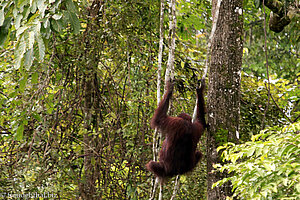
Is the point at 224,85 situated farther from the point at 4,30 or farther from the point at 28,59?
the point at 4,30

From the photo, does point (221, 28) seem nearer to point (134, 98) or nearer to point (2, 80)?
point (134, 98)

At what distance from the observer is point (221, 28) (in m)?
3.18

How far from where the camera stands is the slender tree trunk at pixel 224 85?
305 cm

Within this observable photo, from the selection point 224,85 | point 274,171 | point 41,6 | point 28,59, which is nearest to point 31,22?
point 41,6

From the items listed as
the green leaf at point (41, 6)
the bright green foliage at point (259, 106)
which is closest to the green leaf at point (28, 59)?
the green leaf at point (41, 6)

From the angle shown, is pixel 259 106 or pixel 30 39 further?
pixel 259 106

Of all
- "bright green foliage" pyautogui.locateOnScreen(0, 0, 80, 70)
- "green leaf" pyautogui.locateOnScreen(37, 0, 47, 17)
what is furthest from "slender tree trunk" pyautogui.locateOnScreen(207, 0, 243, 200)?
"green leaf" pyautogui.locateOnScreen(37, 0, 47, 17)

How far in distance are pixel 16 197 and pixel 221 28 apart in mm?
3437

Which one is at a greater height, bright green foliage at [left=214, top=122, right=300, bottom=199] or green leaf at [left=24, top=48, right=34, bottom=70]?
green leaf at [left=24, top=48, right=34, bottom=70]

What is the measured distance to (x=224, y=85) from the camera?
10.2 ft

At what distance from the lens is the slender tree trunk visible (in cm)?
305

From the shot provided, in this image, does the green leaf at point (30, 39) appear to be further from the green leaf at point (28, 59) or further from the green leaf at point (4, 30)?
the green leaf at point (4, 30)

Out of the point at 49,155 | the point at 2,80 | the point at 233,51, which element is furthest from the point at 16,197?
the point at 233,51

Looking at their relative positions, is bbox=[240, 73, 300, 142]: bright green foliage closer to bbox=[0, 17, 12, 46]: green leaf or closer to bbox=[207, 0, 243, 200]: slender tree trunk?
bbox=[207, 0, 243, 200]: slender tree trunk
